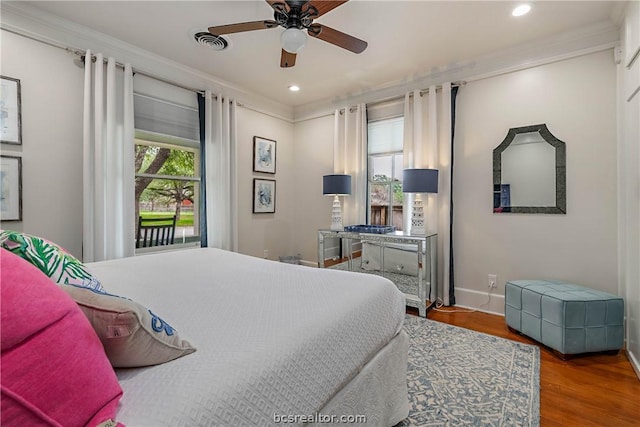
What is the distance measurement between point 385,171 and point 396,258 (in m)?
1.19

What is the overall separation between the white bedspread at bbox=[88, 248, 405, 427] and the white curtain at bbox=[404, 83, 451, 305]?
1972 mm

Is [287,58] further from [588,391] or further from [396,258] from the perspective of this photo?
[588,391]

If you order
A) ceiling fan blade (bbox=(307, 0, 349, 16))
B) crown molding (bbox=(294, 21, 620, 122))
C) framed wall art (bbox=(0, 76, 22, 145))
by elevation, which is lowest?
framed wall art (bbox=(0, 76, 22, 145))

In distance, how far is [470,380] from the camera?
6.09 feet

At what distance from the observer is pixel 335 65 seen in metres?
3.23

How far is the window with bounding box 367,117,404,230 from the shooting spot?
3688mm

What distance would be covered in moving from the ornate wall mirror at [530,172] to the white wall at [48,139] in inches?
158

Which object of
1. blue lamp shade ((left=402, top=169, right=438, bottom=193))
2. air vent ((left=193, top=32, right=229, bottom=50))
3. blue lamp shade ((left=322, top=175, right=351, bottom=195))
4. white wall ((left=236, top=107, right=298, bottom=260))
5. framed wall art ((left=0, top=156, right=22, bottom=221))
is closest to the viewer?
framed wall art ((left=0, top=156, right=22, bottom=221))

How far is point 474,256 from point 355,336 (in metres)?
2.50

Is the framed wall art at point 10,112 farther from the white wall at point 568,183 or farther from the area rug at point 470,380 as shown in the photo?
the white wall at point 568,183

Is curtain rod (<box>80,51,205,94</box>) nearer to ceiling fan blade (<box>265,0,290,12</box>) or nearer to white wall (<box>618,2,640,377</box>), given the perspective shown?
ceiling fan blade (<box>265,0,290,12</box>)

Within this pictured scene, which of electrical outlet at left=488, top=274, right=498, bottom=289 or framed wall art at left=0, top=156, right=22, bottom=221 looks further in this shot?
electrical outlet at left=488, top=274, right=498, bottom=289

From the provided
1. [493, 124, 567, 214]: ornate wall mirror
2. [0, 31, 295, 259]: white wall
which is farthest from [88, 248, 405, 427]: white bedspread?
[493, 124, 567, 214]: ornate wall mirror

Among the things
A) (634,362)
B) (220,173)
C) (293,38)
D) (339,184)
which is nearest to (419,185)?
(339,184)
